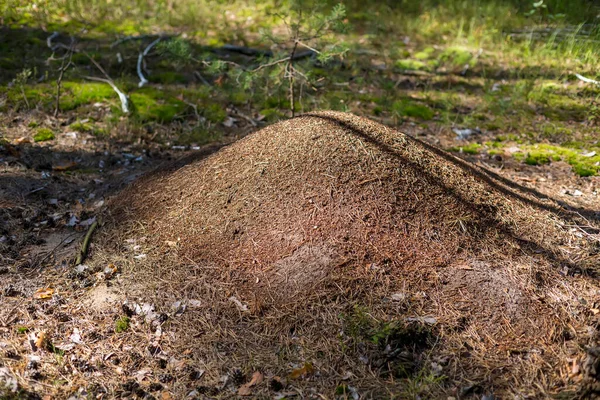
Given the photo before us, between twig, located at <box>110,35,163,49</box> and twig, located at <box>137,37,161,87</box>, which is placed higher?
twig, located at <box>110,35,163,49</box>

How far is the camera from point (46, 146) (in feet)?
16.9

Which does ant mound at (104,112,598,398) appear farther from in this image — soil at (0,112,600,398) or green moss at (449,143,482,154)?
green moss at (449,143,482,154)

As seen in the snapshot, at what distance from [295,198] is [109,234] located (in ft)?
4.80

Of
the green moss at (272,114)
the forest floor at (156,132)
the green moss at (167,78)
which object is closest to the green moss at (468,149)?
the forest floor at (156,132)

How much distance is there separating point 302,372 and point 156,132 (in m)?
4.02

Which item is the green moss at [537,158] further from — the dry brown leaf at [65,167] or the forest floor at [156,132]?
the dry brown leaf at [65,167]

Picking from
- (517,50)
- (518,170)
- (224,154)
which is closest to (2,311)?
(224,154)

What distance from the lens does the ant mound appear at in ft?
8.23

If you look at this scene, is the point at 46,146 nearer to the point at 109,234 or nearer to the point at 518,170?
the point at 109,234

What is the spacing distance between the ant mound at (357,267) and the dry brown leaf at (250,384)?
0.04 metres

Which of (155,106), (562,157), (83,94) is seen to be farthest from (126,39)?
(562,157)

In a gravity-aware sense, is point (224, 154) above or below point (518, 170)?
above

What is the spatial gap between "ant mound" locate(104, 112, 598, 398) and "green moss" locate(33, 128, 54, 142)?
6.87ft

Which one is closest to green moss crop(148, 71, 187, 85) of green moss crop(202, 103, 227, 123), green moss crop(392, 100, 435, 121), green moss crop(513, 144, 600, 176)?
green moss crop(202, 103, 227, 123)
